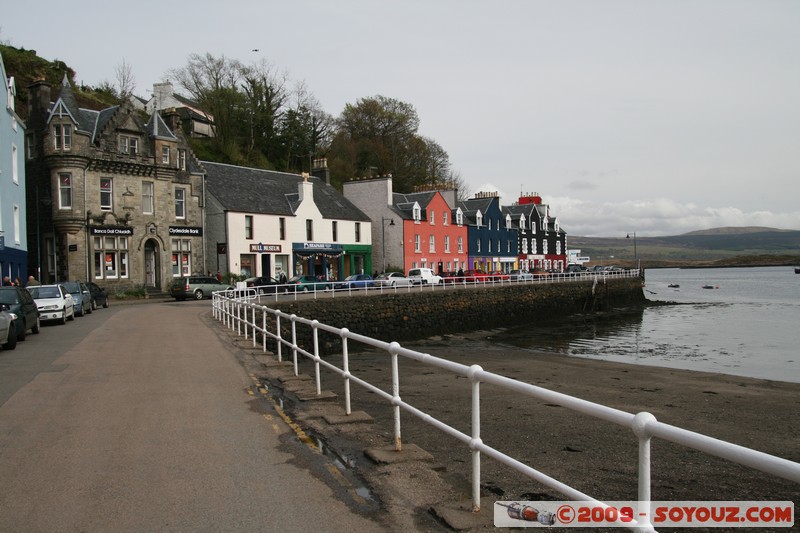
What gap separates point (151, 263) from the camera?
47.2 m

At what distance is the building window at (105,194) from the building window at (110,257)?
217cm

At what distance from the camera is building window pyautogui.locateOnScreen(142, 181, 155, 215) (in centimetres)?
4675

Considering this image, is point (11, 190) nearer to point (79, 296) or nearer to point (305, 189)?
point (79, 296)

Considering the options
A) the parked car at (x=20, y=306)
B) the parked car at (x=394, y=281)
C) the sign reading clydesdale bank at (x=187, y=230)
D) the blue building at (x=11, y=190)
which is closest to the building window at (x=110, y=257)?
the sign reading clydesdale bank at (x=187, y=230)

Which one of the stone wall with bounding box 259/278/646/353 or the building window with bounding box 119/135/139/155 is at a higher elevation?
the building window with bounding box 119/135/139/155

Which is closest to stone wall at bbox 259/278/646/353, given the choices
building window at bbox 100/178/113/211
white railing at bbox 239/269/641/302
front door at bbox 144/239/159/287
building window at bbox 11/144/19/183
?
white railing at bbox 239/269/641/302

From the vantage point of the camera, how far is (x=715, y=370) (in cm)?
2312

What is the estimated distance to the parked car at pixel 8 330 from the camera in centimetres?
1684

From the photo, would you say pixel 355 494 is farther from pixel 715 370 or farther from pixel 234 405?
pixel 715 370

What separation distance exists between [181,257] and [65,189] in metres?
9.15

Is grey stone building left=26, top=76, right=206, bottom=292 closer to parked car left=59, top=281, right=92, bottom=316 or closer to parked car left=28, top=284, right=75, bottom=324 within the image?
parked car left=59, top=281, right=92, bottom=316

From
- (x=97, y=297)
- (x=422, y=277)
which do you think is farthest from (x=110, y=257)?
(x=422, y=277)

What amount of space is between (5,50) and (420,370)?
188 ft

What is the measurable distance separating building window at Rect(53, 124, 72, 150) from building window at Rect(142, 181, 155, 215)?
5803 millimetres
